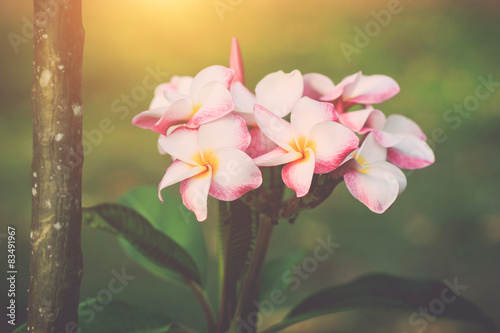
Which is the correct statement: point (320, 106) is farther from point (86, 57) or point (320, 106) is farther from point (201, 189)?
point (86, 57)

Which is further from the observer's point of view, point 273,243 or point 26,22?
point 26,22

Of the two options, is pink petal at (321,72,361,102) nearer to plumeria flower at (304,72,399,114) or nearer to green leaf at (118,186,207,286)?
plumeria flower at (304,72,399,114)

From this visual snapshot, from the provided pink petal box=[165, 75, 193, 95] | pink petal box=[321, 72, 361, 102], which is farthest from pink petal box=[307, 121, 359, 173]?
pink petal box=[165, 75, 193, 95]

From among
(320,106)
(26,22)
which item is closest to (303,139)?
(320,106)

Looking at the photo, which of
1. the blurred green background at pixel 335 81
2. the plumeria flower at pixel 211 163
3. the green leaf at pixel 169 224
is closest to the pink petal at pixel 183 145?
the plumeria flower at pixel 211 163

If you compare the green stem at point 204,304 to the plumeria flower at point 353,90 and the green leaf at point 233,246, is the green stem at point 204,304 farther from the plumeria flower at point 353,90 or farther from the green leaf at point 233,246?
the plumeria flower at point 353,90
